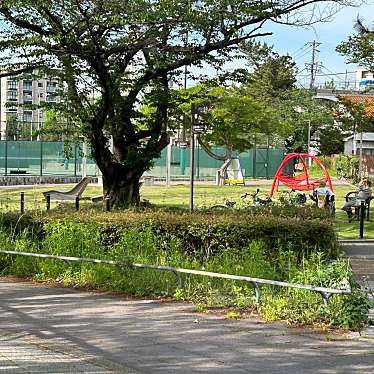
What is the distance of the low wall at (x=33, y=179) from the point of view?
37500mm

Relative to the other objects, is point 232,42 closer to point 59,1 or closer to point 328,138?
point 59,1

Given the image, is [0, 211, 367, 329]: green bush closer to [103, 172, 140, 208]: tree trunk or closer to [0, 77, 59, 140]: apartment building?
[103, 172, 140, 208]: tree trunk

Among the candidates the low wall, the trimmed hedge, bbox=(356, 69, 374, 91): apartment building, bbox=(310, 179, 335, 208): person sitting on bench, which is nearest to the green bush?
the trimmed hedge

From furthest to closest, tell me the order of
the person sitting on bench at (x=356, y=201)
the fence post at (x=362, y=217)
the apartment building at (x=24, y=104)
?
the person sitting on bench at (x=356, y=201) → the fence post at (x=362, y=217) → the apartment building at (x=24, y=104)

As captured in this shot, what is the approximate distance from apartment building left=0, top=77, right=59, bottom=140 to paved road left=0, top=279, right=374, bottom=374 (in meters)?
8.42

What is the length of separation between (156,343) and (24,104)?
10957mm

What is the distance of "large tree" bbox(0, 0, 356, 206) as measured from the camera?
12188 mm

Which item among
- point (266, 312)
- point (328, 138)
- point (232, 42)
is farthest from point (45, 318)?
point (328, 138)

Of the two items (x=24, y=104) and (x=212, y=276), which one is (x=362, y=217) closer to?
(x=24, y=104)

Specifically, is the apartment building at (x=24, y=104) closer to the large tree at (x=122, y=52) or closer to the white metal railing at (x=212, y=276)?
the large tree at (x=122, y=52)

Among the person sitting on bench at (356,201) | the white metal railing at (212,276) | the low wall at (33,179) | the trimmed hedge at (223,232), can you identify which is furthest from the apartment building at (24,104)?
the person sitting on bench at (356,201)

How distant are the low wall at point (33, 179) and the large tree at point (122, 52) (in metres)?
21.4

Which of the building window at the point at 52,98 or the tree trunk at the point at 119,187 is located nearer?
the tree trunk at the point at 119,187

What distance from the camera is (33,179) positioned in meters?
39.1
